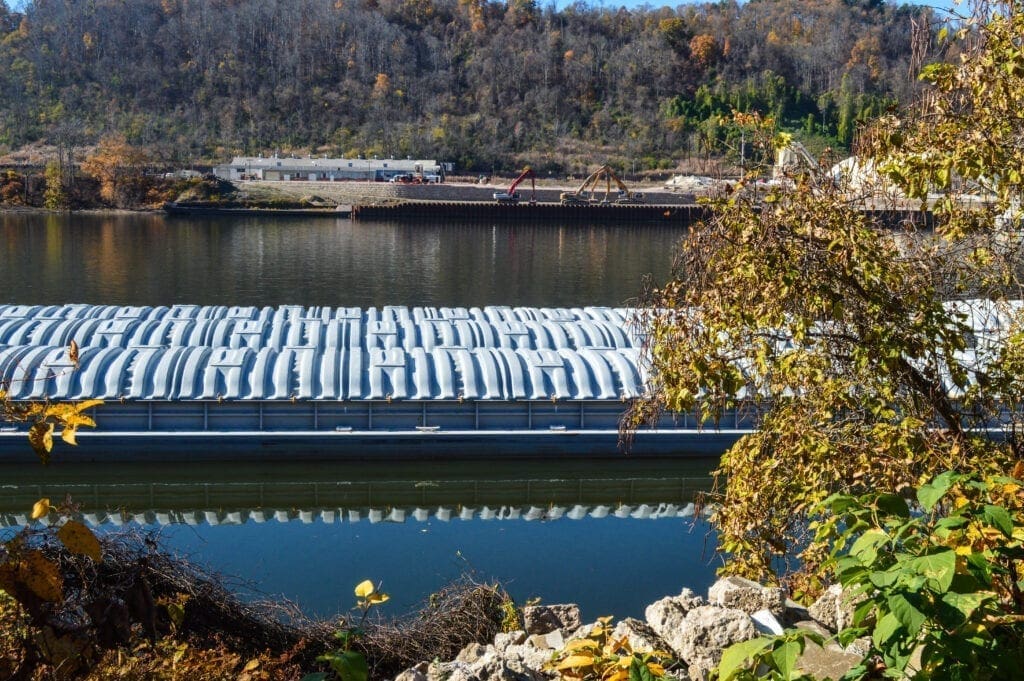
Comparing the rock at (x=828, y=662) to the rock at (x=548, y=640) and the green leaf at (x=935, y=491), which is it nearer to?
the green leaf at (x=935, y=491)

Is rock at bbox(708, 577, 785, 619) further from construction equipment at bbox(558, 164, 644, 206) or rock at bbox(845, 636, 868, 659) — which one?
construction equipment at bbox(558, 164, 644, 206)

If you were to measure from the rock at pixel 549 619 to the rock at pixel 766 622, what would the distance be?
1.95 meters

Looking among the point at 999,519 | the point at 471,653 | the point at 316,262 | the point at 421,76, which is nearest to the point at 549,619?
the point at 471,653

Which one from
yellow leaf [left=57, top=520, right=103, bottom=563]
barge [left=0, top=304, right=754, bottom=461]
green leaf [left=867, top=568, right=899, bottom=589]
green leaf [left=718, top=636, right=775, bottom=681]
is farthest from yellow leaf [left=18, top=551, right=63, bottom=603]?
barge [left=0, top=304, right=754, bottom=461]

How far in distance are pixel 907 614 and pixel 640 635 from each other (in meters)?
3.29

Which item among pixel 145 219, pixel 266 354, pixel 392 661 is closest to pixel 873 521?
pixel 392 661

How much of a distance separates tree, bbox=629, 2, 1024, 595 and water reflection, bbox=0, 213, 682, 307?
103 feet

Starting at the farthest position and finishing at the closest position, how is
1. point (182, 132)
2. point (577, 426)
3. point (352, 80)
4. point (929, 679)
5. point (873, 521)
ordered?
1. point (352, 80)
2. point (182, 132)
3. point (577, 426)
4. point (873, 521)
5. point (929, 679)

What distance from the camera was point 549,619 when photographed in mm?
9227

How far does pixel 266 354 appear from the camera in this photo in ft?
65.6

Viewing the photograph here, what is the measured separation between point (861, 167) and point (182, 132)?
119168 millimetres

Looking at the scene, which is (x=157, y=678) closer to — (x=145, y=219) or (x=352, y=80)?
(x=145, y=219)

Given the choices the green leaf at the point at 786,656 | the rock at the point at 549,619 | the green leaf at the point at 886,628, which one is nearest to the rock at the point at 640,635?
the rock at the point at 549,619

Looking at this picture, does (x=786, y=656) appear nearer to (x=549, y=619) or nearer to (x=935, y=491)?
(x=935, y=491)
